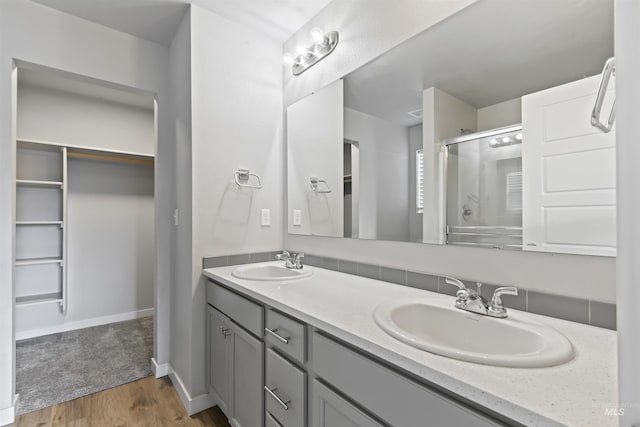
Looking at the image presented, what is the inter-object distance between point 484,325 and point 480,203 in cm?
46

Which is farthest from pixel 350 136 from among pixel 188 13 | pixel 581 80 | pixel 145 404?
pixel 145 404

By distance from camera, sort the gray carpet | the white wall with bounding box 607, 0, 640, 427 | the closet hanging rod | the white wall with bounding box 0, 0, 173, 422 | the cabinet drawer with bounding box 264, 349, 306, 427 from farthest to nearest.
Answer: the closet hanging rod
the gray carpet
the white wall with bounding box 0, 0, 173, 422
the cabinet drawer with bounding box 264, 349, 306, 427
the white wall with bounding box 607, 0, 640, 427

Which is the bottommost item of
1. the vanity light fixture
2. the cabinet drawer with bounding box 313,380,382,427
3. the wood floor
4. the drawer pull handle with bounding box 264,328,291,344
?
the wood floor

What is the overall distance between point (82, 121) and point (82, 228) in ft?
3.57

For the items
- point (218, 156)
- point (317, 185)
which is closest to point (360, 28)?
point (317, 185)

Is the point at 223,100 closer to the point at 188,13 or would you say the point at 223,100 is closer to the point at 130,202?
the point at 188,13

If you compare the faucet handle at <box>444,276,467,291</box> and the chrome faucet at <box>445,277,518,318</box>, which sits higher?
the faucet handle at <box>444,276,467,291</box>

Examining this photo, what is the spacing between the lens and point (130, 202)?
10.8 ft

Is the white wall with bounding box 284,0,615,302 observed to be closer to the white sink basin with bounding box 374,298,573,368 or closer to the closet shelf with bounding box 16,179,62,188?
the white sink basin with bounding box 374,298,573,368

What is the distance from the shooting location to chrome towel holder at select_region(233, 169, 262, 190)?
6.51ft

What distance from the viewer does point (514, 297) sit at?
1.05 m

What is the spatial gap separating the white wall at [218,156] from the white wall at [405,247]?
0.23 meters

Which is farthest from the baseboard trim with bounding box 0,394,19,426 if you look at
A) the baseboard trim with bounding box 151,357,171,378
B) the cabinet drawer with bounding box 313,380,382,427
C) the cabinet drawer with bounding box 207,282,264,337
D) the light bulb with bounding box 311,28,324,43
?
the light bulb with bounding box 311,28,324,43

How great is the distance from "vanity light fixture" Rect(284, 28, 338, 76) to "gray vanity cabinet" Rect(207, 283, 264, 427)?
1.53 meters
